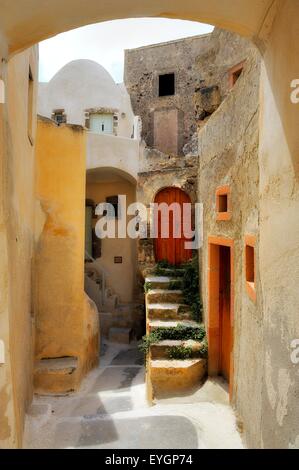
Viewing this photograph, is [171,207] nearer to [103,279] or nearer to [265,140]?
[103,279]

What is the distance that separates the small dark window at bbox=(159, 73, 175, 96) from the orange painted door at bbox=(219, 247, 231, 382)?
1523 centimetres

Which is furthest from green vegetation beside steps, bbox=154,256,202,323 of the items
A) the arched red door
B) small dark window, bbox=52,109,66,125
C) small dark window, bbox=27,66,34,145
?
small dark window, bbox=52,109,66,125

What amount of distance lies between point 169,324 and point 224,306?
1.37 metres

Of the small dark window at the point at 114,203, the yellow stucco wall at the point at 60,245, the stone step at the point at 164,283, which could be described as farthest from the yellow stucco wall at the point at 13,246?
the small dark window at the point at 114,203

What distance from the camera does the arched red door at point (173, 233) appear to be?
446 inches

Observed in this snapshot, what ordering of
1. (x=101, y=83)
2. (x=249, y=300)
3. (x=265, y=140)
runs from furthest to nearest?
(x=101, y=83)
(x=249, y=300)
(x=265, y=140)

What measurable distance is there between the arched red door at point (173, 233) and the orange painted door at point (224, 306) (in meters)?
4.54

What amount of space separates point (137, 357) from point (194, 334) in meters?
5.22

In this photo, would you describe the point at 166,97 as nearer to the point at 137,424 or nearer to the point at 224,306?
the point at 224,306

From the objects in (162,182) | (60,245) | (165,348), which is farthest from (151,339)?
(162,182)

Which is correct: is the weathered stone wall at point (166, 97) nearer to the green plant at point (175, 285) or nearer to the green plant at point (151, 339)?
the green plant at point (175, 285)

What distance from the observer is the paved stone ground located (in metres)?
4.27

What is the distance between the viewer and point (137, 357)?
1156cm
